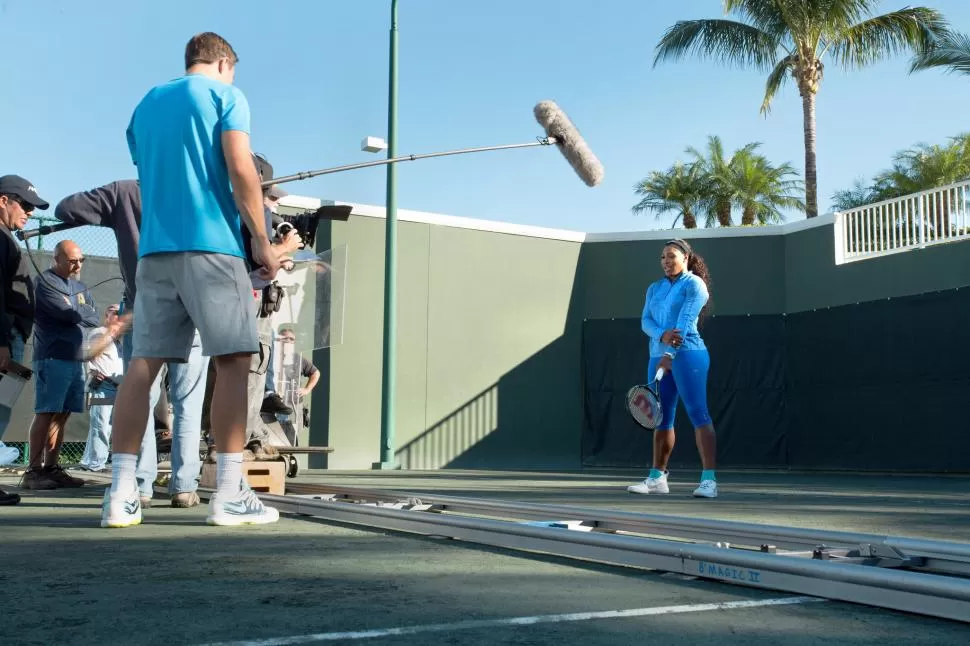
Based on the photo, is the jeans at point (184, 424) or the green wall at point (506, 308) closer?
the jeans at point (184, 424)

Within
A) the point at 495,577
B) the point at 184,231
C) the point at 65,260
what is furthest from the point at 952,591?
the point at 65,260

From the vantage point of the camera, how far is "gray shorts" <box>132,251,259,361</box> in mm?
3898

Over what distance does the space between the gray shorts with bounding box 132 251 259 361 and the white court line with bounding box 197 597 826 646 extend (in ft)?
6.78

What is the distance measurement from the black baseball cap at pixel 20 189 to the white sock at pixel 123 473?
268cm

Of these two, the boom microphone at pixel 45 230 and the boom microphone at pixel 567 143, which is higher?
the boom microphone at pixel 567 143

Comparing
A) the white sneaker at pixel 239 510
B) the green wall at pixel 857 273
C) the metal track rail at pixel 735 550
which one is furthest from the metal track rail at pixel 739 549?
the green wall at pixel 857 273

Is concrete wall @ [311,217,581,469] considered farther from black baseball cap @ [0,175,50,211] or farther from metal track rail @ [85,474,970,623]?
metal track rail @ [85,474,970,623]

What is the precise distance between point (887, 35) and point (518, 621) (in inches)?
1012

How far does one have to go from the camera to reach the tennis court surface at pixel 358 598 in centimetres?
198

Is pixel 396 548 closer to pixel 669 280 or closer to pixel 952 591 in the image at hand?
pixel 952 591

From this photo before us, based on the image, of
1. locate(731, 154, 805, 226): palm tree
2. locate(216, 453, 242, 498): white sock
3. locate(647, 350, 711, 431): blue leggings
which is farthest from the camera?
locate(731, 154, 805, 226): palm tree

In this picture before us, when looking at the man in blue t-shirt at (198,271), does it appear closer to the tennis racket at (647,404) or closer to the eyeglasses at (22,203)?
the eyeglasses at (22,203)

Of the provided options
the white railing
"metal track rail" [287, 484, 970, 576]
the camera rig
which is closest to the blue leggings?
the camera rig

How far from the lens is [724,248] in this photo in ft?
57.1
